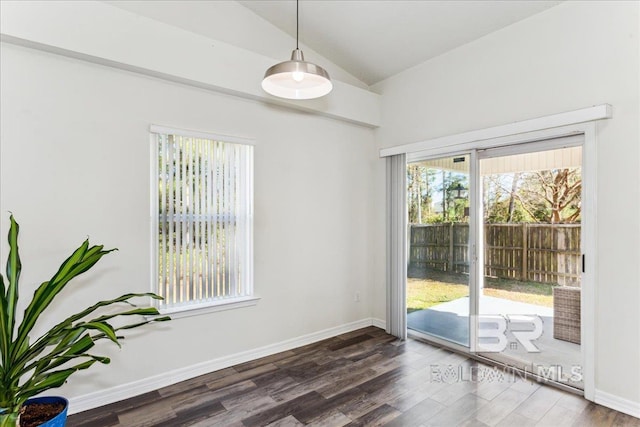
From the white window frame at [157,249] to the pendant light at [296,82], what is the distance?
0.90 metres

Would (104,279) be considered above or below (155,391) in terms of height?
above

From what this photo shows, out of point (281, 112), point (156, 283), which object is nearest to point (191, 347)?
point (156, 283)

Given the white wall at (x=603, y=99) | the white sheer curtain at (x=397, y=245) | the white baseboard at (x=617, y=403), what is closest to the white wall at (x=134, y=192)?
the white sheer curtain at (x=397, y=245)

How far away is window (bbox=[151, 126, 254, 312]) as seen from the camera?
285 centimetres

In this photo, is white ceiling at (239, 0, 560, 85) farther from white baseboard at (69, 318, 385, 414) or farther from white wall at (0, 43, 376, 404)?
white baseboard at (69, 318, 385, 414)

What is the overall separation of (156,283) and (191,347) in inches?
26.5

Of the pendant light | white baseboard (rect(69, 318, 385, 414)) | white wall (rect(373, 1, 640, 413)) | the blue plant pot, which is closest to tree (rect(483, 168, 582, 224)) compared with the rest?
white wall (rect(373, 1, 640, 413))

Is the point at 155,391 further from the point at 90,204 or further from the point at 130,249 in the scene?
the point at 90,204

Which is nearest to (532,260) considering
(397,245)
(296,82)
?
(397,245)

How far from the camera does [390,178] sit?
4082mm

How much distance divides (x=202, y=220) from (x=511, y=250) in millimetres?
2949

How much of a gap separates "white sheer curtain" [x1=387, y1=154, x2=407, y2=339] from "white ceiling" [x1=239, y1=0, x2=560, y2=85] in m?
1.19

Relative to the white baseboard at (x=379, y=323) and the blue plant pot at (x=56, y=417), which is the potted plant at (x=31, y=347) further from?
the white baseboard at (x=379, y=323)

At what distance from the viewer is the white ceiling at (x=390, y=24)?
2.93m
